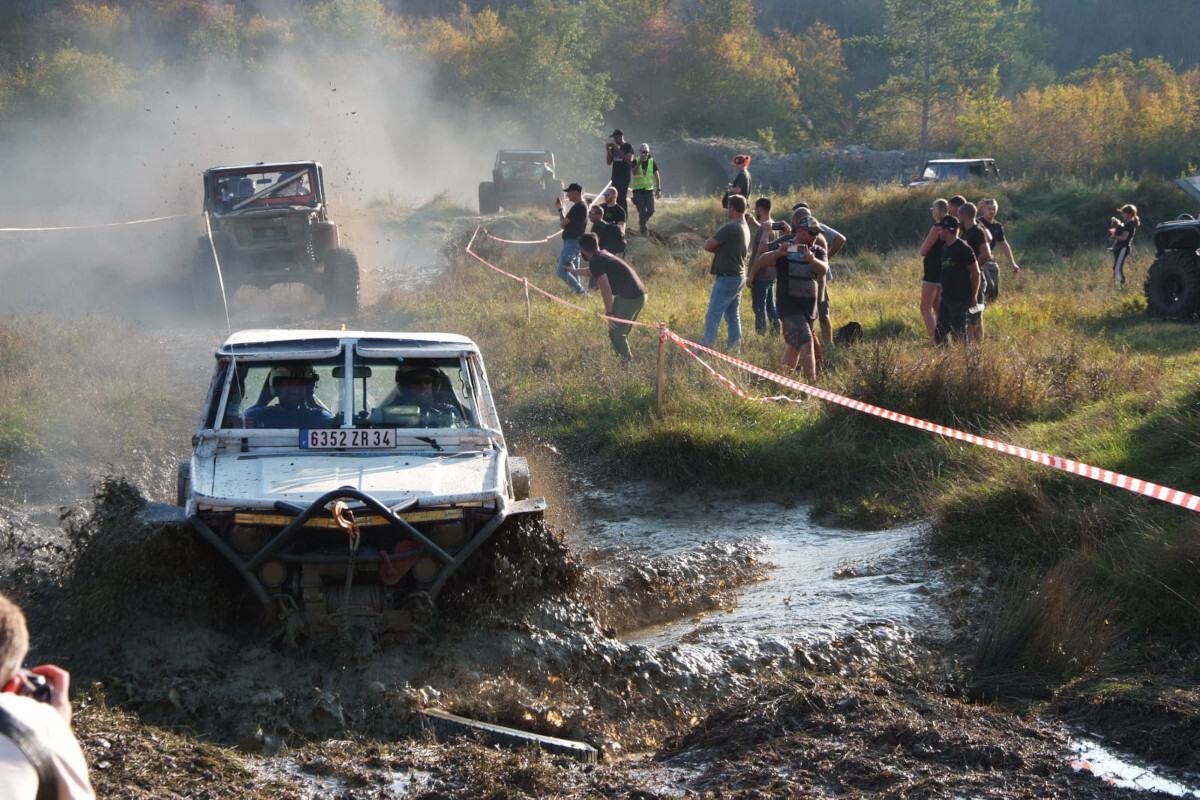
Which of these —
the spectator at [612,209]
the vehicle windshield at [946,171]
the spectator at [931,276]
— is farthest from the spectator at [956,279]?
the vehicle windshield at [946,171]

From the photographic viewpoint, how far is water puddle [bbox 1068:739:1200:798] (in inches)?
148

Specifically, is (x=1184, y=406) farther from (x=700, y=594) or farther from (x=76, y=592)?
(x=76, y=592)

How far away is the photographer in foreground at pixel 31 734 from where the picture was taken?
1966 millimetres

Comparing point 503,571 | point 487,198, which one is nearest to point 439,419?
point 503,571

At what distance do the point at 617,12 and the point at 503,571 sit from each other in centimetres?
5732

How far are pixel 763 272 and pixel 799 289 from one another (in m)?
1.49

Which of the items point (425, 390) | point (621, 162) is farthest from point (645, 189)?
point (425, 390)

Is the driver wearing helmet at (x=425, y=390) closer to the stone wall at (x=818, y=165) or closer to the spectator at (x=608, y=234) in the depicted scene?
the spectator at (x=608, y=234)

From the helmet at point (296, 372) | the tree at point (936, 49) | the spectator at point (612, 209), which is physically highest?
the tree at point (936, 49)

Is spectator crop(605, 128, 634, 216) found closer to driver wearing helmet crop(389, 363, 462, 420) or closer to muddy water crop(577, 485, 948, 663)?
muddy water crop(577, 485, 948, 663)

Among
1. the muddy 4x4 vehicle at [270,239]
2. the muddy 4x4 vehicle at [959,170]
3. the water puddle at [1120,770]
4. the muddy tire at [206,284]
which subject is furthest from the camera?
the muddy 4x4 vehicle at [959,170]

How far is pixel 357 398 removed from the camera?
6.30m

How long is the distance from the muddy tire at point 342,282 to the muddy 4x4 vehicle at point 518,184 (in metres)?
12.7

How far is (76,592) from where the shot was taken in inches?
202
